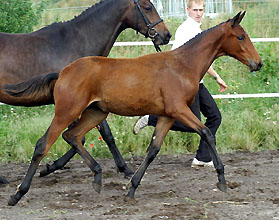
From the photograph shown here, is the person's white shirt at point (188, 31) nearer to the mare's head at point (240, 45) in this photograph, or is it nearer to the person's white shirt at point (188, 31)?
the person's white shirt at point (188, 31)

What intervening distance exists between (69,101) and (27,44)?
123cm

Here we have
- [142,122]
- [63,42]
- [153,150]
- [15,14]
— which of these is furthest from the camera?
[15,14]

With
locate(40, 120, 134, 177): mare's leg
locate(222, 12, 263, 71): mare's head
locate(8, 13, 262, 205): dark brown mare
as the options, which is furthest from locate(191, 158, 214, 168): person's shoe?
locate(222, 12, 263, 71): mare's head

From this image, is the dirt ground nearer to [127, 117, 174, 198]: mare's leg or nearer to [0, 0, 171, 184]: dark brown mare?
[127, 117, 174, 198]: mare's leg

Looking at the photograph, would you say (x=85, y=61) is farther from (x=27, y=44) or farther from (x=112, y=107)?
(x=27, y=44)

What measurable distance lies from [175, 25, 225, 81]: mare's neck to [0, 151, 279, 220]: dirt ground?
1.09 meters

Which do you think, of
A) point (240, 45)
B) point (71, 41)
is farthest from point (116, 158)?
point (240, 45)

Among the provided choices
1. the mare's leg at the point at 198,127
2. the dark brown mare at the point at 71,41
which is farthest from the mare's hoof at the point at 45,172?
the mare's leg at the point at 198,127

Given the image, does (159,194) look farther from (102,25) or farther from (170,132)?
(170,132)

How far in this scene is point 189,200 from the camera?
522 cm

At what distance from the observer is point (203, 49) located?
5480mm

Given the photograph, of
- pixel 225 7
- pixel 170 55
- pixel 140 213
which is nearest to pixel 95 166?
pixel 140 213

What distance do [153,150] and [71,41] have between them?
156cm

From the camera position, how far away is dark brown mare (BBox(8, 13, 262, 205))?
5.14 metres
